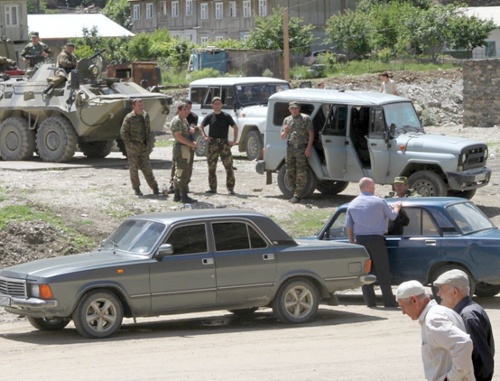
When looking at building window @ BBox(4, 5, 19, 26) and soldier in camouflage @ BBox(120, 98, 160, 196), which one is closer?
soldier in camouflage @ BBox(120, 98, 160, 196)

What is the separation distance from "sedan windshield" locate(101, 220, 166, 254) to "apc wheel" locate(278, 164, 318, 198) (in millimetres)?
7908

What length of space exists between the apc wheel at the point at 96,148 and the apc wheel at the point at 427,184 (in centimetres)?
926

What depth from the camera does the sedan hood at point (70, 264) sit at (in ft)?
40.6

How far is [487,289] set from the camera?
1491 centimetres

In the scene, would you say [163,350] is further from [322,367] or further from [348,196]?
[348,196]

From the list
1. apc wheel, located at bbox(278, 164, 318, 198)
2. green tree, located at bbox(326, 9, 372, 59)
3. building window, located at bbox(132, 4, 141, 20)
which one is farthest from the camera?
building window, located at bbox(132, 4, 141, 20)

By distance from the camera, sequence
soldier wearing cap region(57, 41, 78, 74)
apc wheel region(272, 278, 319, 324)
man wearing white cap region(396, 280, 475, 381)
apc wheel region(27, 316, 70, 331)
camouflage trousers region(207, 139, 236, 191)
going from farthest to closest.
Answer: soldier wearing cap region(57, 41, 78, 74), camouflage trousers region(207, 139, 236, 191), apc wheel region(272, 278, 319, 324), apc wheel region(27, 316, 70, 331), man wearing white cap region(396, 280, 475, 381)

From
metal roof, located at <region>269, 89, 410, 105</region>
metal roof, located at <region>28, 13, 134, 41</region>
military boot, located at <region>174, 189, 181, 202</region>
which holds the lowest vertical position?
military boot, located at <region>174, 189, 181, 202</region>

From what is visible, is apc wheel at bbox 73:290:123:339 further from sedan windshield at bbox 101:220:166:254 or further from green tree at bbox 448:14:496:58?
green tree at bbox 448:14:496:58

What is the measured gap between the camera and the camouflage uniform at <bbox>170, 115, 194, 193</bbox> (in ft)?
64.5

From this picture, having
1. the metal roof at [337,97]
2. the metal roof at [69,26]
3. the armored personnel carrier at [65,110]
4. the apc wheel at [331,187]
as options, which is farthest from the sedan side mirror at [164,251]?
the metal roof at [69,26]

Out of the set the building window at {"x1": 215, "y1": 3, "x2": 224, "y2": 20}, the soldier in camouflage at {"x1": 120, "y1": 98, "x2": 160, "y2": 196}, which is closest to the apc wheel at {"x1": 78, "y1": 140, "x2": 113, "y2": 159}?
the soldier in camouflage at {"x1": 120, "y1": 98, "x2": 160, "y2": 196}

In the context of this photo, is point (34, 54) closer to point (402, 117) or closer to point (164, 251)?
point (402, 117)

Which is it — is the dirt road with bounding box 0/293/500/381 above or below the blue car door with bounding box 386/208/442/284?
below
